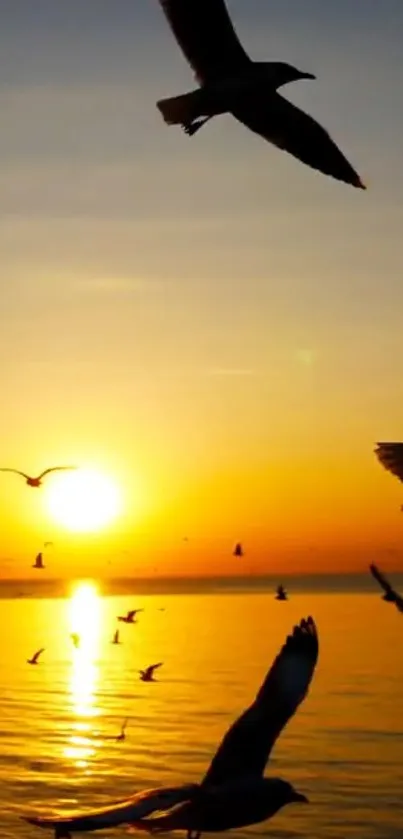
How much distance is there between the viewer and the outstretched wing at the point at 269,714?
40.1ft

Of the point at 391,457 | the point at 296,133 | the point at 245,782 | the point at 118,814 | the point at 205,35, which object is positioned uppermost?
the point at 205,35

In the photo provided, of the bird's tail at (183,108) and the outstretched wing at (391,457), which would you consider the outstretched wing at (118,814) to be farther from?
the bird's tail at (183,108)

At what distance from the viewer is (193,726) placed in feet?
126

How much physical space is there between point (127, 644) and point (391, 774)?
58.4m

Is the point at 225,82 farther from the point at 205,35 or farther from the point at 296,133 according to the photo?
the point at 296,133

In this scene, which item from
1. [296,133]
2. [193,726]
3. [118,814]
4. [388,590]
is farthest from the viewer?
[193,726]

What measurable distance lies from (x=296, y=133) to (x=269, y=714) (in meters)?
5.59

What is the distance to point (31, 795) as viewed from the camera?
91.7 feet

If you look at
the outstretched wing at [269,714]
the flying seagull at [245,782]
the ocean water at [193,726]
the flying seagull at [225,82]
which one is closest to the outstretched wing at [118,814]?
the flying seagull at [245,782]

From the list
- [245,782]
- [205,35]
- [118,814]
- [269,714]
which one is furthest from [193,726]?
[118,814]

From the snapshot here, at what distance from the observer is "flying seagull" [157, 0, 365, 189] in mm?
11898

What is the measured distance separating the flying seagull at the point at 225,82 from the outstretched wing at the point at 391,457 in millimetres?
2733

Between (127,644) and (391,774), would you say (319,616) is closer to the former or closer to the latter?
(127,644)

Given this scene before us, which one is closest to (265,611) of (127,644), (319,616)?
(319,616)
